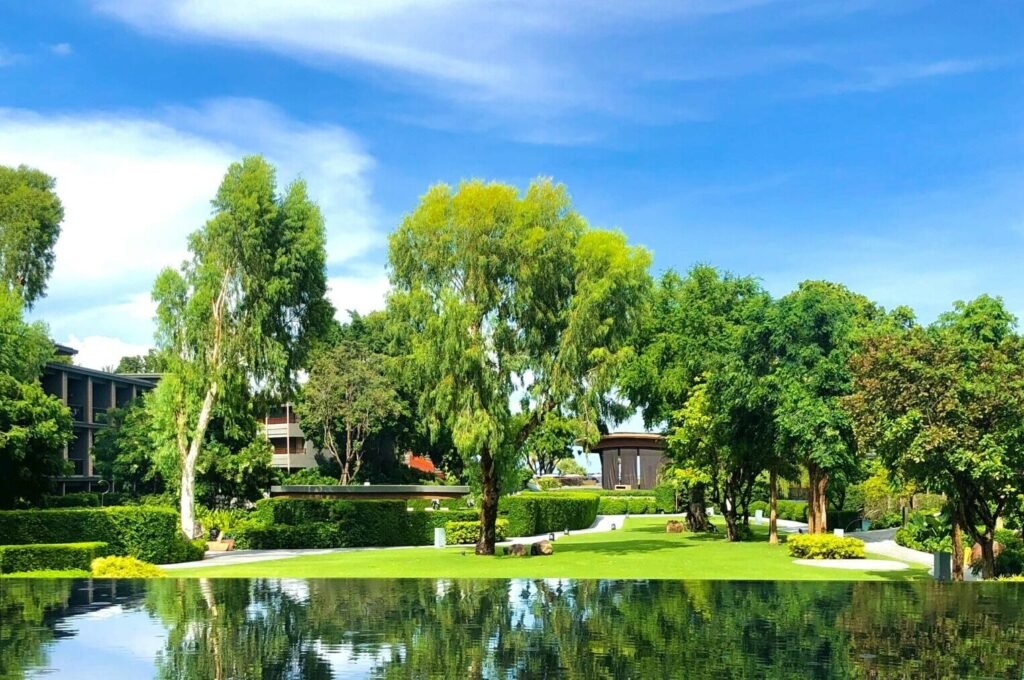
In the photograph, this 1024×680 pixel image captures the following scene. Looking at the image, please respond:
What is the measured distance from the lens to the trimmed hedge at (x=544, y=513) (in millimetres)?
55094

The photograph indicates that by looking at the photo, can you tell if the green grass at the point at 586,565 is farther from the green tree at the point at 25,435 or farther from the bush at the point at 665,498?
the bush at the point at 665,498

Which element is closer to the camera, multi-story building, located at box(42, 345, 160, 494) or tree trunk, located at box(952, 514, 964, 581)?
tree trunk, located at box(952, 514, 964, 581)

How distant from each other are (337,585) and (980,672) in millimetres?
15339

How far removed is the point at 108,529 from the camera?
35.8 m

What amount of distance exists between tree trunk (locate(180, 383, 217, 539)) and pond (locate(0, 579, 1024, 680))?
2193cm

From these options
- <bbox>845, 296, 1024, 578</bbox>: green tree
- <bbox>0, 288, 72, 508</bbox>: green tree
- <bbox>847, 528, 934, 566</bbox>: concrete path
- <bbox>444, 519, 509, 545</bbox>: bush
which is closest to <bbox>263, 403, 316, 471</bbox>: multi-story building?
<bbox>444, 519, 509, 545</bbox>: bush

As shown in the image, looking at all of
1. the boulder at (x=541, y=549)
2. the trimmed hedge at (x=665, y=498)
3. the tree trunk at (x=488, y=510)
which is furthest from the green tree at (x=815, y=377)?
the trimmed hedge at (x=665, y=498)

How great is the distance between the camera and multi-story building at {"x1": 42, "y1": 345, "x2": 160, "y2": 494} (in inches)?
2867

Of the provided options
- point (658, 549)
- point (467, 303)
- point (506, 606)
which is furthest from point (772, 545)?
point (506, 606)

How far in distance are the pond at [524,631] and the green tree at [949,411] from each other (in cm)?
340

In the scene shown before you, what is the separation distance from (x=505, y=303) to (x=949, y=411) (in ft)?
52.9

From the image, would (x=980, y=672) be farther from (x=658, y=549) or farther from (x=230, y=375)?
(x=230, y=375)

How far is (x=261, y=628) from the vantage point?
52.7 ft

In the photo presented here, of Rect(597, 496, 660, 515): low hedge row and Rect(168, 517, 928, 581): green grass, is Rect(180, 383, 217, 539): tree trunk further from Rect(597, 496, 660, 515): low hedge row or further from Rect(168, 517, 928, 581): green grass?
Rect(597, 496, 660, 515): low hedge row
